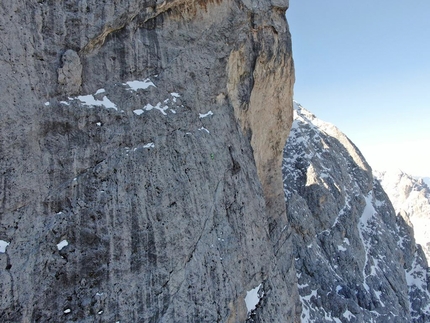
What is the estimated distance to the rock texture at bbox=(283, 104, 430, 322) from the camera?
42.8 meters

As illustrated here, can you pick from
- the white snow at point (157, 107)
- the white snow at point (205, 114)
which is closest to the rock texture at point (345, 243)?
the white snow at point (205, 114)

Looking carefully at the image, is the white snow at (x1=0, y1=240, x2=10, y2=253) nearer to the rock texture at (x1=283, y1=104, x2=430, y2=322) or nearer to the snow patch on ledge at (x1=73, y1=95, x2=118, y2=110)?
the snow patch on ledge at (x1=73, y1=95, x2=118, y2=110)

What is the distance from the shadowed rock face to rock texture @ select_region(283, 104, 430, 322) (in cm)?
2591

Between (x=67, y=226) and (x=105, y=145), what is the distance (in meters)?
3.88

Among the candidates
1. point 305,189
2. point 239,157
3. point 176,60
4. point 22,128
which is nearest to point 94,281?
point 22,128

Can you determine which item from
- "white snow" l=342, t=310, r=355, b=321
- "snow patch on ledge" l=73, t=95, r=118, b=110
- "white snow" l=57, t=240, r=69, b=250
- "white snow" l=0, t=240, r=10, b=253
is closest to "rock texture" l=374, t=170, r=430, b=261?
"white snow" l=342, t=310, r=355, b=321

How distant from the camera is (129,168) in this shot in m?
15.0

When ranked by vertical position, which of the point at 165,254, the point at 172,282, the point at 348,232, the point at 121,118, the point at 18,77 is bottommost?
the point at 348,232

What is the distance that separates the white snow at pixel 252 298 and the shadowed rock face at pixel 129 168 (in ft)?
1.38

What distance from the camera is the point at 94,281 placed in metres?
13.3

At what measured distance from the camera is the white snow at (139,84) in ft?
53.2

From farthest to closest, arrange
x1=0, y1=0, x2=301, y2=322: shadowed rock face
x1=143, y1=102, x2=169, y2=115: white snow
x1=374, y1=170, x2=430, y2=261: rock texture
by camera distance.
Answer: x1=374, y1=170, x2=430, y2=261: rock texture < x1=143, y1=102, x2=169, y2=115: white snow < x1=0, y1=0, x2=301, y2=322: shadowed rock face

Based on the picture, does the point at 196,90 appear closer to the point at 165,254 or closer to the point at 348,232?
the point at 165,254

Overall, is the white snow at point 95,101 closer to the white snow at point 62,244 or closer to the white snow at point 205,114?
the white snow at point 205,114
